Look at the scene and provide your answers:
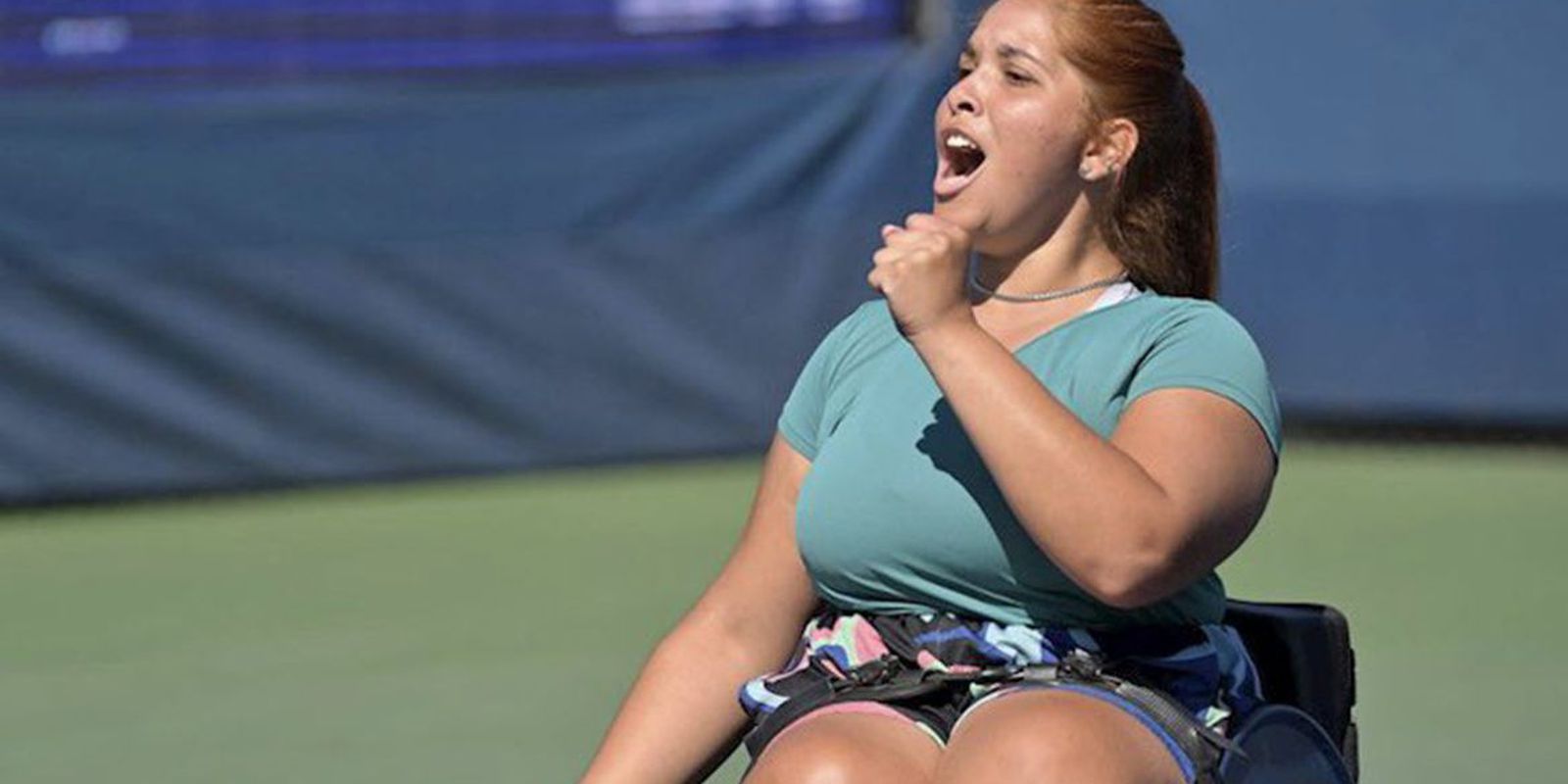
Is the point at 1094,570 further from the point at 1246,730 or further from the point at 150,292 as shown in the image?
the point at 150,292

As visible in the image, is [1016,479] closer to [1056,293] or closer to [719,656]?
[1056,293]

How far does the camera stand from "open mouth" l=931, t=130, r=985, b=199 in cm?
300

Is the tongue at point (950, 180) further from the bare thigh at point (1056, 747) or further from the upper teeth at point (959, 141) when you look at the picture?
the bare thigh at point (1056, 747)

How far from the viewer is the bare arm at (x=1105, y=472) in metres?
2.72

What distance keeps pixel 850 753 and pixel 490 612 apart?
3337 millimetres

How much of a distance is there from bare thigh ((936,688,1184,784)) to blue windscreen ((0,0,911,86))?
4.46m

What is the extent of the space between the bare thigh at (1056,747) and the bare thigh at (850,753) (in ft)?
0.17

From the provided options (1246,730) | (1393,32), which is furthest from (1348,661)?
(1393,32)

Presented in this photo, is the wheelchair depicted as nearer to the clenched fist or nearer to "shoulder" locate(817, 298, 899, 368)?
"shoulder" locate(817, 298, 899, 368)

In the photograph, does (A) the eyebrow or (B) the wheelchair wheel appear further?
(A) the eyebrow

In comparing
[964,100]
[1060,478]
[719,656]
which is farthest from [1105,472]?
[719,656]

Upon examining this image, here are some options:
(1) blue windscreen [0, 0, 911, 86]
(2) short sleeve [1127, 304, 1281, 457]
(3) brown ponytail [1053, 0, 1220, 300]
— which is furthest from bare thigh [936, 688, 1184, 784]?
(1) blue windscreen [0, 0, 911, 86]

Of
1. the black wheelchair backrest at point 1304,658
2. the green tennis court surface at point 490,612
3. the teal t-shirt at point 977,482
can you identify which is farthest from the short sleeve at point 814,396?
the green tennis court surface at point 490,612

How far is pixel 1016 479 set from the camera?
2725 millimetres
